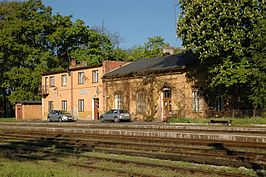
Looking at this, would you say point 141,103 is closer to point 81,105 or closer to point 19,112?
point 81,105

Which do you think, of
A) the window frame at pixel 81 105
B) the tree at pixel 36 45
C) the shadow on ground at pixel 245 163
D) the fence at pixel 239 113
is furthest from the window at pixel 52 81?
the shadow on ground at pixel 245 163

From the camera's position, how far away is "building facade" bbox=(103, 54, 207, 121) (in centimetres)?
4200

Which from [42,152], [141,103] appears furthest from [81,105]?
[42,152]

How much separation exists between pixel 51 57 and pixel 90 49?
593cm

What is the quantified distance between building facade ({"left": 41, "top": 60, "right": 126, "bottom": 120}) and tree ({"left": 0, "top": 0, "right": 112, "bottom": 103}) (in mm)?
4858

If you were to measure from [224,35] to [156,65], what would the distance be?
49.0 ft

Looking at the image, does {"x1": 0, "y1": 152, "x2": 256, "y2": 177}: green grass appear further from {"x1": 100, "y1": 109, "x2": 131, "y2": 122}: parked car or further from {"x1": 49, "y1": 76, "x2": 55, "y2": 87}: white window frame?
{"x1": 49, "y1": 76, "x2": 55, "y2": 87}: white window frame

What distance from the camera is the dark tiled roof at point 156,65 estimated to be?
43316 millimetres

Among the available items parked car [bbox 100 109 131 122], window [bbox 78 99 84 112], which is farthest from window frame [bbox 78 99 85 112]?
parked car [bbox 100 109 131 122]

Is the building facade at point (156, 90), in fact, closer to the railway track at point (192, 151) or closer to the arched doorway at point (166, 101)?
the arched doorway at point (166, 101)

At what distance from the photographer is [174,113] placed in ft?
141

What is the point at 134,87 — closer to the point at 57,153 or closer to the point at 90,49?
the point at 90,49

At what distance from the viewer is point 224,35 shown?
33125 mm

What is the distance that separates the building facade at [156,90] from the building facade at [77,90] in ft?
4.70
